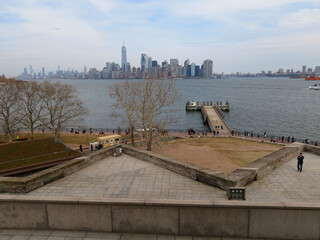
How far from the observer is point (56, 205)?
21.2 ft

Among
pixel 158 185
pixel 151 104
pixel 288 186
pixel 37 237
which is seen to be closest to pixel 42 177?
pixel 37 237

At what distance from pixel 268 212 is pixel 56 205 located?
5483mm

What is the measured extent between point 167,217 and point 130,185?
14.2 ft

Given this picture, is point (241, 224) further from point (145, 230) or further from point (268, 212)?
point (145, 230)

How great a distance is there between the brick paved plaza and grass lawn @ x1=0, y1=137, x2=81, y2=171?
11.7 m

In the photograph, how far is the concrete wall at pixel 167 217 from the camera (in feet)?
19.9

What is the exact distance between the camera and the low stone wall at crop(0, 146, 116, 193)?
351 inches

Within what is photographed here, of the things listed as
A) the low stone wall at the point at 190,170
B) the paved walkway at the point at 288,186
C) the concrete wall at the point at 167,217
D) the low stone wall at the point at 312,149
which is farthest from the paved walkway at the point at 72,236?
the low stone wall at the point at 312,149

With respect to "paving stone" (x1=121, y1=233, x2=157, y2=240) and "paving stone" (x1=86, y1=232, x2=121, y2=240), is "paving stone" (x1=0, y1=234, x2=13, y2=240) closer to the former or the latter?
"paving stone" (x1=86, y1=232, x2=121, y2=240)

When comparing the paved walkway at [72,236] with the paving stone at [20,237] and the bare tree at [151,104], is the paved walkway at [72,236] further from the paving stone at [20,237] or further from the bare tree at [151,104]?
the bare tree at [151,104]

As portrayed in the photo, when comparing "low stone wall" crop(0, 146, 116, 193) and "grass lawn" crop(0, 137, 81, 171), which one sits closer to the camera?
"low stone wall" crop(0, 146, 116, 193)

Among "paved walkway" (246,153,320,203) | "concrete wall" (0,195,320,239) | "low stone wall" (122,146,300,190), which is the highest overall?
"concrete wall" (0,195,320,239)

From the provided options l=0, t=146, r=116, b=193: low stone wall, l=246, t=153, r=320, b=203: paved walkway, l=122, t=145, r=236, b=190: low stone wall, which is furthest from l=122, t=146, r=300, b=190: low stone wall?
l=0, t=146, r=116, b=193: low stone wall

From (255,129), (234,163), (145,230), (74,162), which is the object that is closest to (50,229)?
(145,230)
